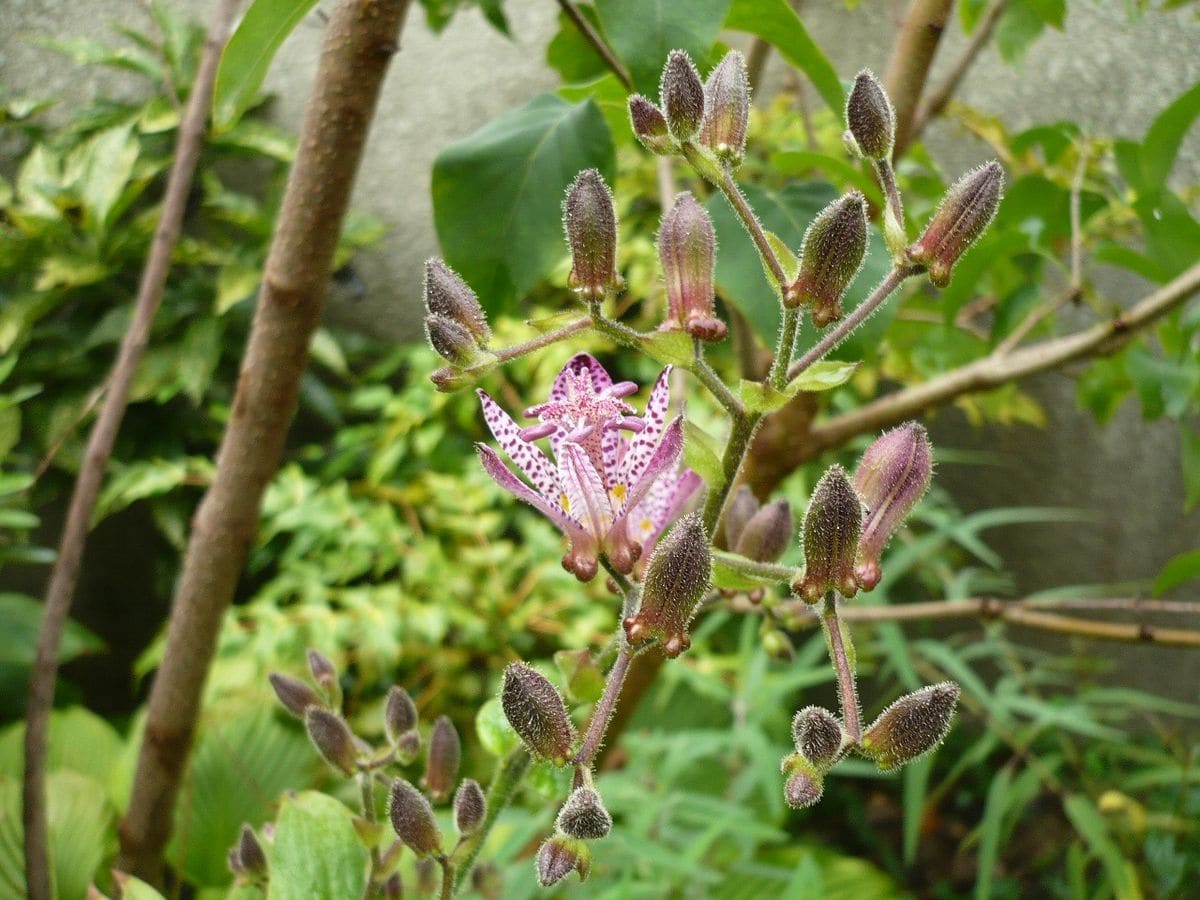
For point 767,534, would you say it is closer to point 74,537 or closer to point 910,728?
point 910,728

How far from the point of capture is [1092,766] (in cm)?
142

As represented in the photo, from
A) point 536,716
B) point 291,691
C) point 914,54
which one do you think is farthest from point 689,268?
point 914,54

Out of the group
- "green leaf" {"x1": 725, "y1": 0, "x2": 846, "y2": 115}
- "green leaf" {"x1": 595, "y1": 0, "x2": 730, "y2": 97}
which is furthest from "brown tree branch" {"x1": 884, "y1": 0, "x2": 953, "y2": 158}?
"green leaf" {"x1": 595, "y1": 0, "x2": 730, "y2": 97}

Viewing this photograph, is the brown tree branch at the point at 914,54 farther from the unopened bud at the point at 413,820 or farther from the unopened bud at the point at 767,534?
the unopened bud at the point at 413,820

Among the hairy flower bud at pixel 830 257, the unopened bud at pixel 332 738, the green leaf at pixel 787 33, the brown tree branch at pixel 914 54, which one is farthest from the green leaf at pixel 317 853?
the brown tree branch at pixel 914 54

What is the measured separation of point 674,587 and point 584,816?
6cm

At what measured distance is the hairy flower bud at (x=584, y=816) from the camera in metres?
0.25

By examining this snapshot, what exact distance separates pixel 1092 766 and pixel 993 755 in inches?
13.3

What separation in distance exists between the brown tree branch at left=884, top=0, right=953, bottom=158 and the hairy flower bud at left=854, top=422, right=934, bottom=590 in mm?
394

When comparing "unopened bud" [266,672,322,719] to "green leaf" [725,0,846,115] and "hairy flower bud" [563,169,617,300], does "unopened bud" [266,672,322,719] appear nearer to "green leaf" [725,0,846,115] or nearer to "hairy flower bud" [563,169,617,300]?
"hairy flower bud" [563,169,617,300]

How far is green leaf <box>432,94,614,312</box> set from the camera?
1.46ft

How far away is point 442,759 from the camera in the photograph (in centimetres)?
40

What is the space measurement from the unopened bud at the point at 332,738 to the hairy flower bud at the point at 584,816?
0.50 feet

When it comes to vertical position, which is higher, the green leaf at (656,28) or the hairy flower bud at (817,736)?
the green leaf at (656,28)
